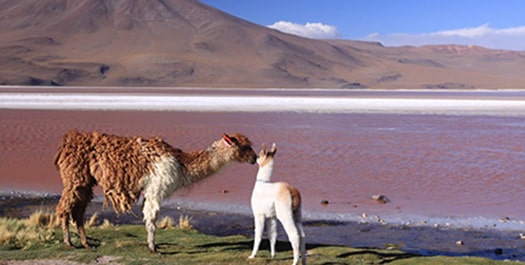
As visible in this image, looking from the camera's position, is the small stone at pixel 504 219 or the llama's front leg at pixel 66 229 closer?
the llama's front leg at pixel 66 229

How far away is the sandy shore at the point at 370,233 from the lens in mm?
8977

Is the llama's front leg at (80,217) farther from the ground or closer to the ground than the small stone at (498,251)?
farther from the ground

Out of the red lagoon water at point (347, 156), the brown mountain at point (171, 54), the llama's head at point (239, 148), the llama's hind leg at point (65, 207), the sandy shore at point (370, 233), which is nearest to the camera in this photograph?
the llama's head at point (239, 148)

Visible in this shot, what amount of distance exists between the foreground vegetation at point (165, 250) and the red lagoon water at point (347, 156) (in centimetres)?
93

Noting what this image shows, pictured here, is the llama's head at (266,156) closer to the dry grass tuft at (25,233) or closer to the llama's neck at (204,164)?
the llama's neck at (204,164)

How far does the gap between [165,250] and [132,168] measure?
41.2 inches

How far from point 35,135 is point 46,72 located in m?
83.6

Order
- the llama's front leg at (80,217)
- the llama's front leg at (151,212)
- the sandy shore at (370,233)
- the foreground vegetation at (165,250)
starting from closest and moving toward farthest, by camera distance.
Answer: the foreground vegetation at (165,250)
the llama's front leg at (151,212)
the llama's front leg at (80,217)
the sandy shore at (370,233)

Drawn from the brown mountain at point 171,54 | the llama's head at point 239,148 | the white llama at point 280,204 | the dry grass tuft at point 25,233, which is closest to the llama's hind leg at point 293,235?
the white llama at point 280,204

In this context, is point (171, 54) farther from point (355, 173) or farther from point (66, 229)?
point (66, 229)

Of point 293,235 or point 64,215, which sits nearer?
point 293,235

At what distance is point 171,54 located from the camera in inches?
4855

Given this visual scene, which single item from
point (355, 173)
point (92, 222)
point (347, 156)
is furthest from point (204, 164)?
point (347, 156)

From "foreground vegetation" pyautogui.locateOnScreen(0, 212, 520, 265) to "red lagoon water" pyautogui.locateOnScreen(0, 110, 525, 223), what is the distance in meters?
0.93
